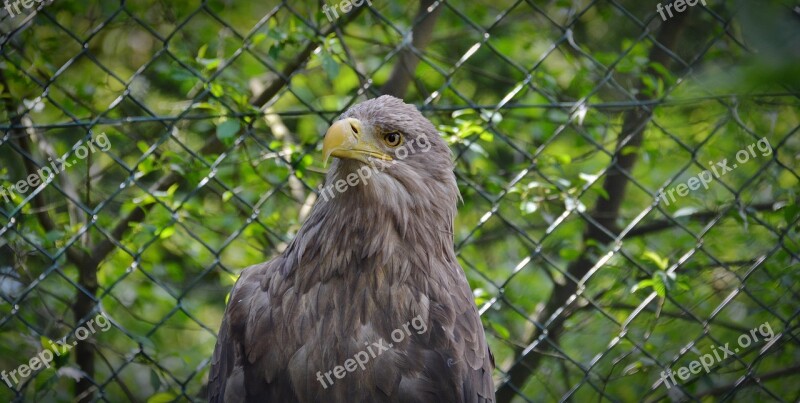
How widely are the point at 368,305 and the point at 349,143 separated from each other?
1.73 ft

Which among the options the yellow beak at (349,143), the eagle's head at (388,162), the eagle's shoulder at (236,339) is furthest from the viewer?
the eagle's shoulder at (236,339)

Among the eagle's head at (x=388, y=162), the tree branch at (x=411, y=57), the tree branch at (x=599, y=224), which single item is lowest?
the tree branch at (x=599, y=224)

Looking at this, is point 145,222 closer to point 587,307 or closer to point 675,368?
point 587,307

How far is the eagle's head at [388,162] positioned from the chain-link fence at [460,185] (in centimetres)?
53

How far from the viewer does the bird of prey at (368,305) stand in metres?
2.40

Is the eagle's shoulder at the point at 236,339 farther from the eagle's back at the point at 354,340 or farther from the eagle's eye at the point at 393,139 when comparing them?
the eagle's eye at the point at 393,139

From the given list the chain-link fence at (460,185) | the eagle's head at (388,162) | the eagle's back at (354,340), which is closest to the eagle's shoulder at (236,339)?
the eagle's back at (354,340)

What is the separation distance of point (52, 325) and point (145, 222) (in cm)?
58

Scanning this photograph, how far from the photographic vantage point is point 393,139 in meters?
2.43

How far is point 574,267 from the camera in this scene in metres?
3.79

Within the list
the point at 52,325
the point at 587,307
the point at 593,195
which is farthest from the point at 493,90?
the point at 52,325

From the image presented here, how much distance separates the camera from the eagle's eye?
241cm

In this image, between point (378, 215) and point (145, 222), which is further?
point (145, 222)

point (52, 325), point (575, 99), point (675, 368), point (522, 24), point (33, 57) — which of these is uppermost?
point (33, 57)
